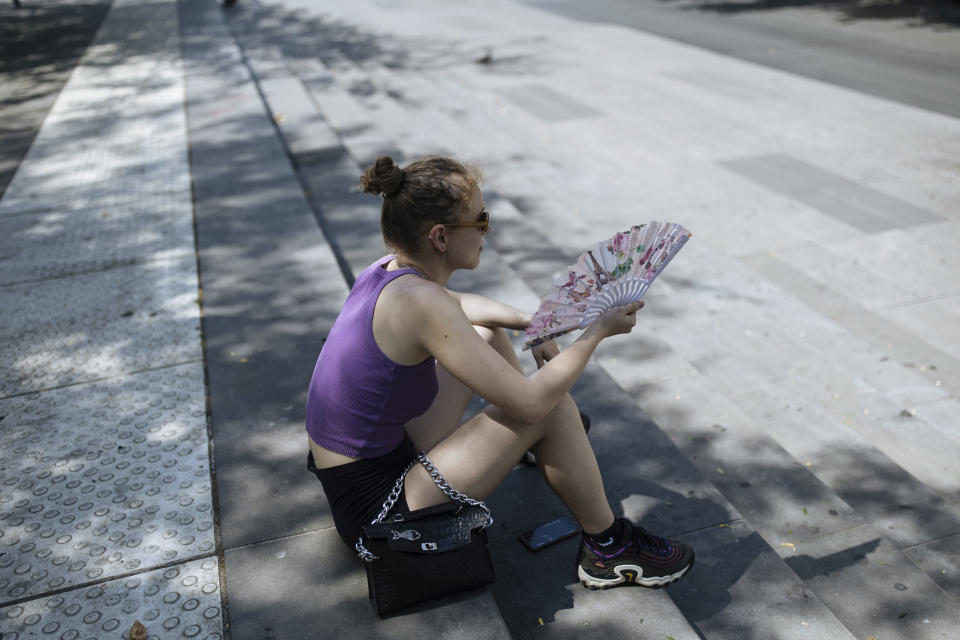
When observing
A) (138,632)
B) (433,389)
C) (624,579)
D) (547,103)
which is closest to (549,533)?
(624,579)

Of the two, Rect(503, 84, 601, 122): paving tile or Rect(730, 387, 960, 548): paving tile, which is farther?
Rect(503, 84, 601, 122): paving tile

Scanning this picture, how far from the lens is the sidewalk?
266 cm

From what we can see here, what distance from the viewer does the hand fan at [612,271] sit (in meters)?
2.42

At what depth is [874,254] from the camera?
20.2 ft

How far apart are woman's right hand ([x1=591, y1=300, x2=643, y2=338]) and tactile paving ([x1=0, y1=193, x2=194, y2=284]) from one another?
3.38 meters

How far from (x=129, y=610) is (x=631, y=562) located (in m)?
1.59

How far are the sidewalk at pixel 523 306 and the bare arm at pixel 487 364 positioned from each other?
2.08 feet

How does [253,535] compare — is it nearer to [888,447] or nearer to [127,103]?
[888,447]

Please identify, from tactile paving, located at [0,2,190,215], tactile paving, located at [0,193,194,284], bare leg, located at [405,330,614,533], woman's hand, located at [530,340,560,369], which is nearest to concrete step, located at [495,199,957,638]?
bare leg, located at [405,330,614,533]

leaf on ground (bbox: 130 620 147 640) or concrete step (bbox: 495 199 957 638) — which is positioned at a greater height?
leaf on ground (bbox: 130 620 147 640)

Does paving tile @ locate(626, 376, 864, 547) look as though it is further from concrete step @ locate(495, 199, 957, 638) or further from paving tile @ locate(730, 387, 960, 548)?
paving tile @ locate(730, 387, 960, 548)

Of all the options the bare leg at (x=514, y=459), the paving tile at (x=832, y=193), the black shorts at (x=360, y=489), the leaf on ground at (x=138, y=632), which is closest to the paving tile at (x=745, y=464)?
the bare leg at (x=514, y=459)

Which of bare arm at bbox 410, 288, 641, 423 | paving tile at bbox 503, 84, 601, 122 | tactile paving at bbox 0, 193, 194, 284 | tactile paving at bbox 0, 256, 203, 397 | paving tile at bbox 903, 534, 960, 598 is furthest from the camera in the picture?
paving tile at bbox 503, 84, 601, 122

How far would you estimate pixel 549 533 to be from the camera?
290 cm
